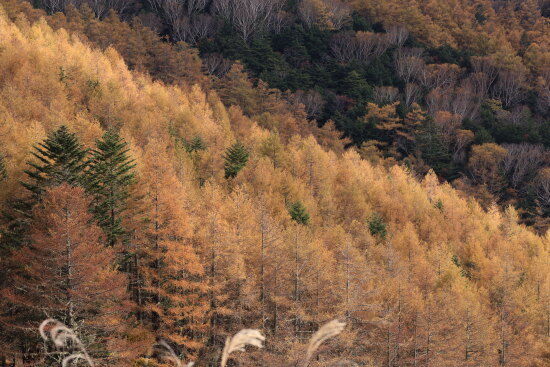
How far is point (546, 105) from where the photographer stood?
118375 millimetres

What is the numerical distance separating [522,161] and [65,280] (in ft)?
318

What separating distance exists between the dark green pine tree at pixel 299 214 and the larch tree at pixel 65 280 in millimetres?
29728

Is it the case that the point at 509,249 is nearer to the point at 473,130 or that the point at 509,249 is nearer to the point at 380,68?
the point at 473,130

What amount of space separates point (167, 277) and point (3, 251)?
8458 mm

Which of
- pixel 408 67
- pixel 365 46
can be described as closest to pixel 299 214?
pixel 408 67

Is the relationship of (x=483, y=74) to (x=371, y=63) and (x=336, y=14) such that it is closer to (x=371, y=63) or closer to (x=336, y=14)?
(x=371, y=63)

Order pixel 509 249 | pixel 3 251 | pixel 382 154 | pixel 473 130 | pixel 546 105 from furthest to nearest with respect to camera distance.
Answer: pixel 546 105, pixel 473 130, pixel 382 154, pixel 509 249, pixel 3 251

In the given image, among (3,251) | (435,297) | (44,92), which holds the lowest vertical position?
(435,297)

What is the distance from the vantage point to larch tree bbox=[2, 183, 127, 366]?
19.4 meters

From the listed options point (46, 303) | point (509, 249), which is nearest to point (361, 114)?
point (509, 249)

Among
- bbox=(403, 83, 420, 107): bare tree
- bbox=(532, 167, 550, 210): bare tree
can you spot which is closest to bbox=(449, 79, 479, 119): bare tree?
bbox=(403, 83, 420, 107): bare tree

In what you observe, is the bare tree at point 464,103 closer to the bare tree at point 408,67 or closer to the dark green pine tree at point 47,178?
the bare tree at point 408,67

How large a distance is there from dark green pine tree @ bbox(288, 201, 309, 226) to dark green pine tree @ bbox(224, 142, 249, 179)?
8.69 meters

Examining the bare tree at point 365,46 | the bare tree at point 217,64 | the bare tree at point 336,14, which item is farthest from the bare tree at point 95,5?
the bare tree at point 365,46
